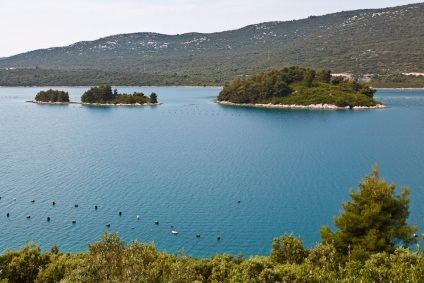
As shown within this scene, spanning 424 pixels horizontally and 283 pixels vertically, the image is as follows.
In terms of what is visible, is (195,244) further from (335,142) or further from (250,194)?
(335,142)

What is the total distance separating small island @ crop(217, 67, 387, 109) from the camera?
6235 inches

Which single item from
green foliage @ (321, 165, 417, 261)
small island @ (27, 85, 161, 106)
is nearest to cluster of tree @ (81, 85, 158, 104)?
small island @ (27, 85, 161, 106)

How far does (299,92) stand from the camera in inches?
6668

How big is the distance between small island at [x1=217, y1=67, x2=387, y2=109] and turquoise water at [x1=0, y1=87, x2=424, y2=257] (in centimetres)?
3323

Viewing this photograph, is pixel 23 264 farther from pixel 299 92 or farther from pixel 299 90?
pixel 299 90

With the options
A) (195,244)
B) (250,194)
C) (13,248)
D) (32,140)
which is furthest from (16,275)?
(32,140)

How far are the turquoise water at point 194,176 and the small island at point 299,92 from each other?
33.2 metres

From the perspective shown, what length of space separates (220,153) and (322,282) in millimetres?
60146

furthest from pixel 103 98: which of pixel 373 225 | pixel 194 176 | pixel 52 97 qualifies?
pixel 373 225

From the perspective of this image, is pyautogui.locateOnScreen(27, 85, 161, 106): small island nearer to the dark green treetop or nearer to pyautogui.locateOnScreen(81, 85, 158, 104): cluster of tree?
pyautogui.locateOnScreen(81, 85, 158, 104): cluster of tree

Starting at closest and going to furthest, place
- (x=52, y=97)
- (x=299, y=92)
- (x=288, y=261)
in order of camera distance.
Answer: (x=288, y=261) → (x=299, y=92) → (x=52, y=97)

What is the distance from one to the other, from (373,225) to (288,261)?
6.79 metres

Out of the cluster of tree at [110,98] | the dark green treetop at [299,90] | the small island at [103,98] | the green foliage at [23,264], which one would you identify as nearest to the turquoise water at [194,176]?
the green foliage at [23,264]

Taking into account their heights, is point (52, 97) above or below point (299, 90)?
below
